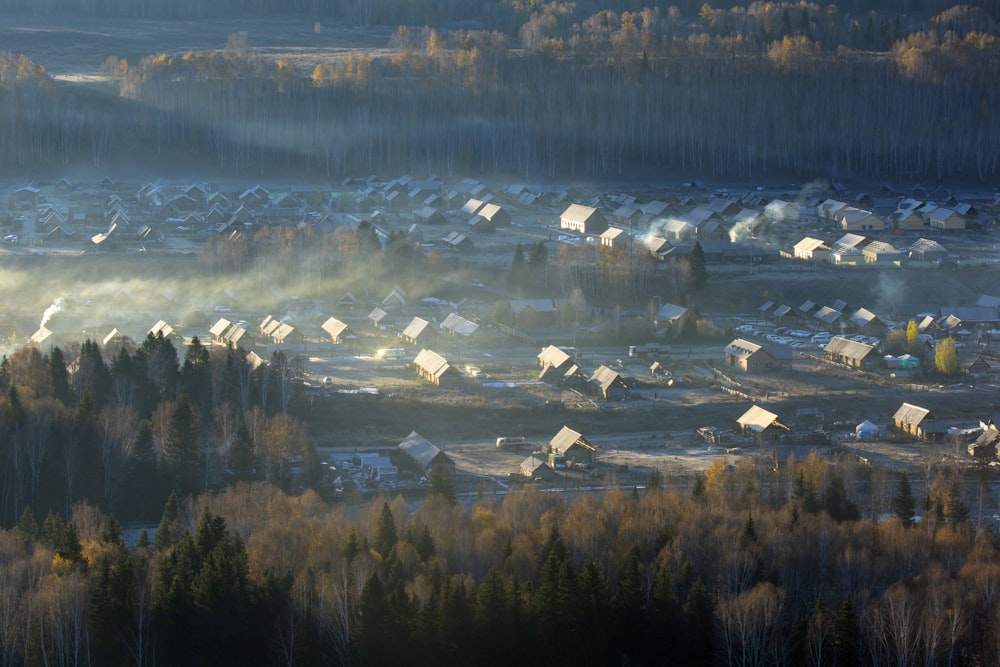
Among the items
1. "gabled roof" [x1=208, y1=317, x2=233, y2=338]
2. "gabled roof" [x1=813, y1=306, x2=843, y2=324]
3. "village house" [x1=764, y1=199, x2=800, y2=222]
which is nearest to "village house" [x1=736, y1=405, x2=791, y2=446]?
"gabled roof" [x1=813, y1=306, x2=843, y2=324]

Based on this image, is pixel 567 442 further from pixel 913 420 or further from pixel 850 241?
pixel 850 241

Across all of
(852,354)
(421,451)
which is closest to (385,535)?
(421,451)

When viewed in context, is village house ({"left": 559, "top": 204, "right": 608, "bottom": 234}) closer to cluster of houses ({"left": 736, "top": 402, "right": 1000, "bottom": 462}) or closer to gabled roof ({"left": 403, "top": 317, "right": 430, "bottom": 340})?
gabled roof ({"left": 403, "top": 317, "right": 430, "bottom": 340})

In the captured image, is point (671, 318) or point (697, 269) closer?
point (671, 318)

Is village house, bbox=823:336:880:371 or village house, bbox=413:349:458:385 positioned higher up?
village house, bbox=413:349:458:385

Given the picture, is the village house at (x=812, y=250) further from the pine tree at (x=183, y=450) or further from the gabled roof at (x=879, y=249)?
the pine tree at (x=183, y=450)

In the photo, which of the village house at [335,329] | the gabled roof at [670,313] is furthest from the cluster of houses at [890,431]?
the village house at [335,329]
